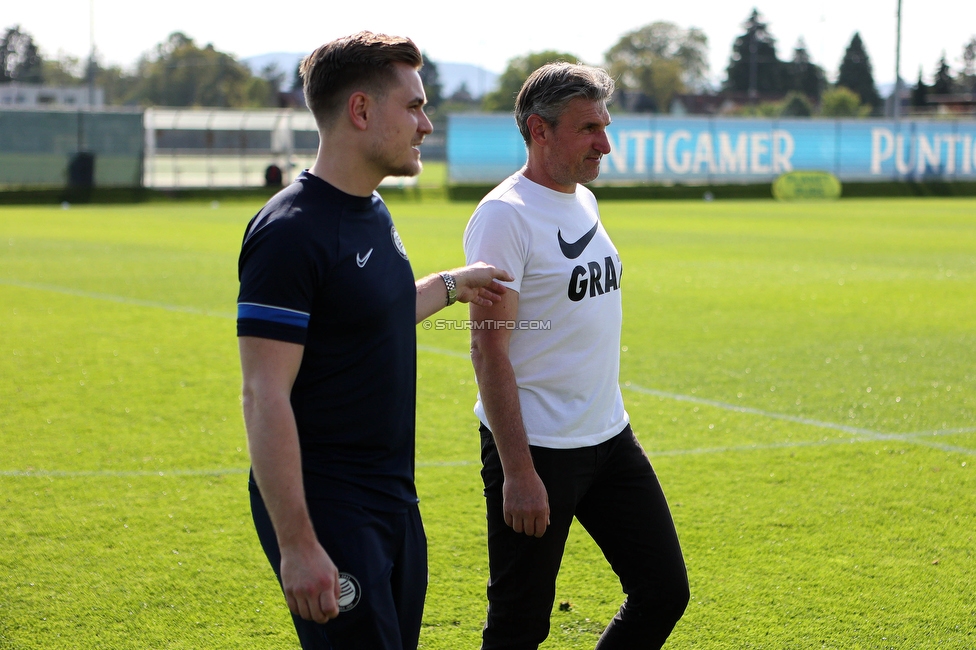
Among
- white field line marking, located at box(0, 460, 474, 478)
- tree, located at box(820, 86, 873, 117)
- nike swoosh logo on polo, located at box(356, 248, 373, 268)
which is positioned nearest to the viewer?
nike swoosh logo on polo, located at box(356, 248, 373, 268)

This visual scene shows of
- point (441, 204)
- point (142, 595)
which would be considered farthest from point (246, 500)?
point (441, 204)

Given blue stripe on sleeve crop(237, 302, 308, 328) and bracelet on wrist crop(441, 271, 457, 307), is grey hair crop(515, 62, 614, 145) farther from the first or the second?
blue stripe on sleeve crop(237, 302, 308, 328)

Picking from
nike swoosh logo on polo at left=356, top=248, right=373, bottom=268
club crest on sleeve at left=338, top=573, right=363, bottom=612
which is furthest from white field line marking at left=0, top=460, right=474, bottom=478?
nike swoosh logo on polo at left=356, top=248, right=373, bottom=268

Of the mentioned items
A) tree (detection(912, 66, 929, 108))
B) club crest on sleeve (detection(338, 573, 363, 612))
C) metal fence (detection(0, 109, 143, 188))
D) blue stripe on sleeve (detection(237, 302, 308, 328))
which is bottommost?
club crest on sleeve (detection(338, 573, 363, 612))

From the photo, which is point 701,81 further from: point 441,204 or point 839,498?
point 839,498

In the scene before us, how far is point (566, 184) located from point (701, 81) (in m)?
147

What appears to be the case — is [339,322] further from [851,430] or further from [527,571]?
[851,430]

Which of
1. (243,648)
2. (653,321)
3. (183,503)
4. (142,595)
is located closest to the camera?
(243,648)

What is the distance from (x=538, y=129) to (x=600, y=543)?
54.5 inches

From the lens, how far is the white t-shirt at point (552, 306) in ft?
11.4

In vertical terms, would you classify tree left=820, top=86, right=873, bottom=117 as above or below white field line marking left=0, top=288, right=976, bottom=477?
above

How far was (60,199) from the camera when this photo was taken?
124 feet

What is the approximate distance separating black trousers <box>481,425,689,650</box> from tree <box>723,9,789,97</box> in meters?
132

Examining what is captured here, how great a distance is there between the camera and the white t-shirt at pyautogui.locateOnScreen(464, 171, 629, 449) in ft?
11.4
